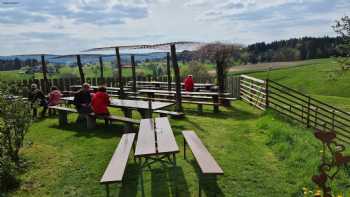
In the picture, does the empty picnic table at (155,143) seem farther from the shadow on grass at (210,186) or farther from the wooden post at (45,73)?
the wooden post at (45,73)

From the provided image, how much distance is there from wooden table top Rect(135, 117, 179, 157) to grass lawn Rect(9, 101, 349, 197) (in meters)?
0.64

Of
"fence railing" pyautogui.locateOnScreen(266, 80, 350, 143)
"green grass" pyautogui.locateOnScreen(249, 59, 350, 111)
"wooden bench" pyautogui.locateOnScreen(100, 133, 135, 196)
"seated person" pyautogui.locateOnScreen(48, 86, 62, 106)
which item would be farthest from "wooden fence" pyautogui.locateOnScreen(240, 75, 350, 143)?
"green grass" pyautogui.locateOnScreen(249, 59, 350, 111)

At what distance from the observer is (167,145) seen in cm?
562

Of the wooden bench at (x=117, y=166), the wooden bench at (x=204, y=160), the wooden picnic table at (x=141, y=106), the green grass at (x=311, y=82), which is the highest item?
the wooden picnic table at (x=141, y=106)

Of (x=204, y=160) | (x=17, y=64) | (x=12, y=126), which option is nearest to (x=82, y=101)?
(x=12, y=126)

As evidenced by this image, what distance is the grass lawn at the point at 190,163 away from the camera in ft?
17.9

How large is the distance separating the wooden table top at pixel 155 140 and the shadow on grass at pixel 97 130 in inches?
85.1

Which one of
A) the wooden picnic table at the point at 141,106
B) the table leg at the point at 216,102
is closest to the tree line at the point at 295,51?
the table leg at the point at 216,102

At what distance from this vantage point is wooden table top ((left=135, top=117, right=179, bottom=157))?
530cm

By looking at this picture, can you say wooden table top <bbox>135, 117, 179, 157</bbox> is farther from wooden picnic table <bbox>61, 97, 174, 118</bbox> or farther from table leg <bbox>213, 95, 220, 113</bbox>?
table leg <bbox>213, 95, 220, 113</bbox>

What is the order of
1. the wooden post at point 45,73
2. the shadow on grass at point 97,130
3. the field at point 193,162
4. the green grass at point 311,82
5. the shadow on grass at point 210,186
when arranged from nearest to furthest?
the shadow on grass at point 210,186 → the field at point 193,162 → the shadow on grass at point 97,130 → the wooden post at point 45,73 → the green grass at point 311,82

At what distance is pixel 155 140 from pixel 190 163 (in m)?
1.06

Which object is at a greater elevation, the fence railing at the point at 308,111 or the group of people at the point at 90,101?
the group of people at the point at 90,101

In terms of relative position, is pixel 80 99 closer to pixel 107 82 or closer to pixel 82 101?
pixel 82 101
